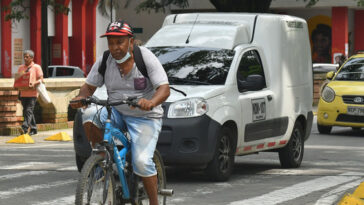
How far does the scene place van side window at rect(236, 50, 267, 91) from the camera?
12031mm

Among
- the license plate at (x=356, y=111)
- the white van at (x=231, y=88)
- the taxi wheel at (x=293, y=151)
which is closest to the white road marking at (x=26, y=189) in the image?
the white van at (x=231, y=88)

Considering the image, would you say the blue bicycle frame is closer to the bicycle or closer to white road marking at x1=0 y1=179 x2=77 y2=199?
the bicycle

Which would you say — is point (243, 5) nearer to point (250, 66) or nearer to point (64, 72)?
point (64, 72)

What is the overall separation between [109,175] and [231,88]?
463cm

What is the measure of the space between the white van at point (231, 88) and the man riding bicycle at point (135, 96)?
320 cm

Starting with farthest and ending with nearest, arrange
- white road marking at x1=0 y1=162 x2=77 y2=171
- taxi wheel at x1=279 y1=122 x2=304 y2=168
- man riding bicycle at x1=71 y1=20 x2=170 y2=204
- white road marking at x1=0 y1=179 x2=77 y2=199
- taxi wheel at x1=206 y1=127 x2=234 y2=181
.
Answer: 1. taxi wheel at x1=279 y1=122 x2=304 y2=168
2. white road marking at x1=0 y1=162 x2=77 y2=171
3. taxi wheel at x1=206 y1=127 x2=234 y2=181
4. white road marking at x1=0 y1=179 x2=77 y2=199
5. man riding bicycle at x1=71 y1=20 x2=170 y2=204

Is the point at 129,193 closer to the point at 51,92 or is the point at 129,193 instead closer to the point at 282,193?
the point at 282,193

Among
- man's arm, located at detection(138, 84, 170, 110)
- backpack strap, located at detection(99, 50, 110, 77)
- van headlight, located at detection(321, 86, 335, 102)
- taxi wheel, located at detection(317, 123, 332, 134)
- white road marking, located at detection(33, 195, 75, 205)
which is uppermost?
backpack strap, located at detection(99, 50, 110, 77)

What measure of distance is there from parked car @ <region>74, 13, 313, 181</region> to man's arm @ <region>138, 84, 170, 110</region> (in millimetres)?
3419

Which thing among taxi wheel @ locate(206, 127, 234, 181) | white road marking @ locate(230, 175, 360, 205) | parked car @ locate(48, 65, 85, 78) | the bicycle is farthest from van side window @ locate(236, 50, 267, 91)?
parked car @ locate(48, 65, 85, 78)

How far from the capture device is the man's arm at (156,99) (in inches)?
278

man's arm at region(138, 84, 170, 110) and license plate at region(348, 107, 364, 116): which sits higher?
man's arm at region(138, 84, 170, 110)

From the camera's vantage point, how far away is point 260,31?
41.9 ft

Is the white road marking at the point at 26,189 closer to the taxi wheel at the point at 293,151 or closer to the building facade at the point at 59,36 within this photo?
the taxi wheel at the point at 293,151
